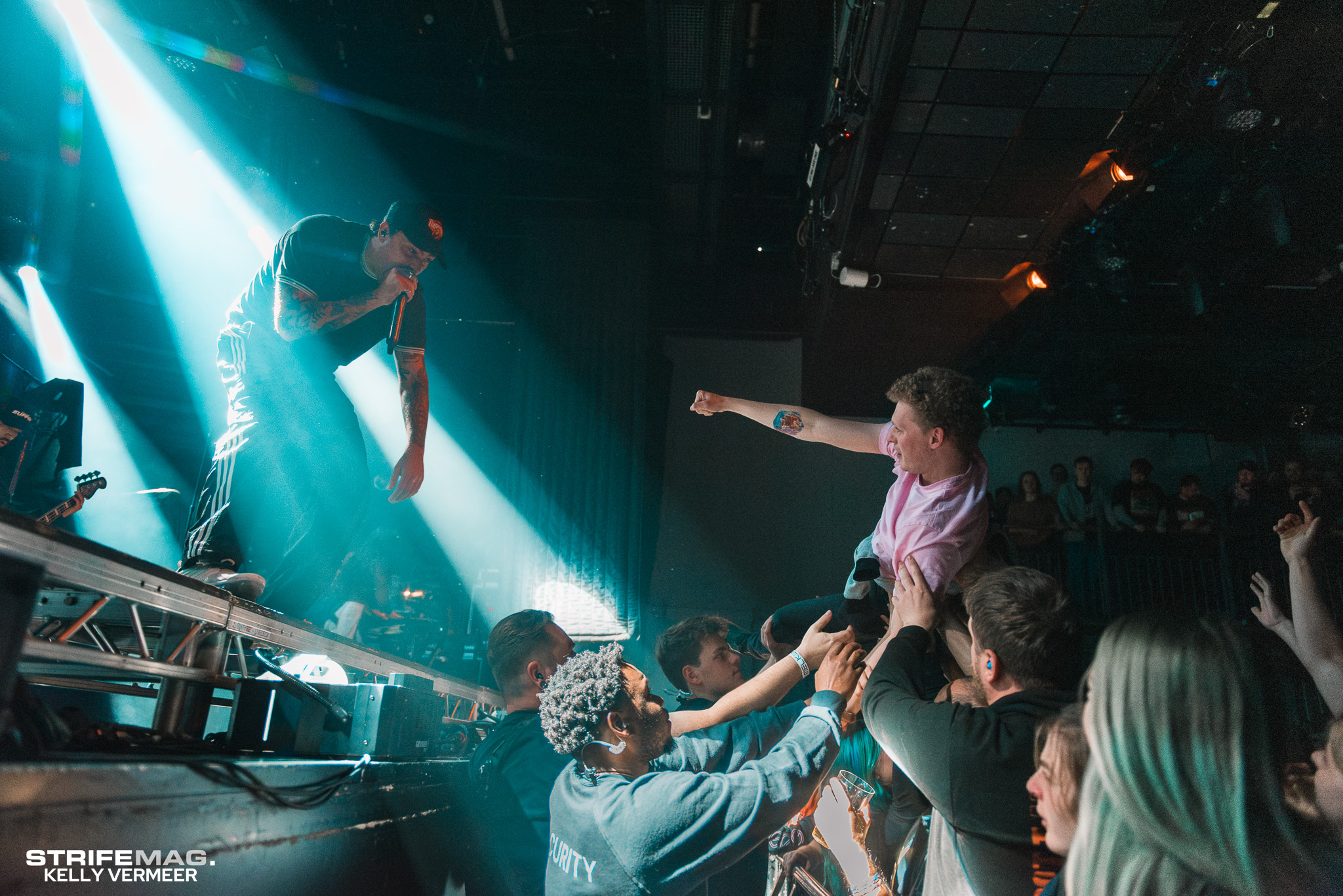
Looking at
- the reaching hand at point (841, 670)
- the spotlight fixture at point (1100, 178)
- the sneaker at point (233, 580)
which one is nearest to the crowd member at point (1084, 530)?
the spotlight fixture at point (1100, 178)

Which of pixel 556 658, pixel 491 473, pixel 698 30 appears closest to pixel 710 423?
pixel 491 473

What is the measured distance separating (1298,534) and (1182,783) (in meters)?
1.57

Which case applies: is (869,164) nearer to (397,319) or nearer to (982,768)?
(397,319)

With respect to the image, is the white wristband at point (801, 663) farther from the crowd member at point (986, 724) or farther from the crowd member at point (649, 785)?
the crowd member at point (986, 724)

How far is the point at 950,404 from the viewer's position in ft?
7.30

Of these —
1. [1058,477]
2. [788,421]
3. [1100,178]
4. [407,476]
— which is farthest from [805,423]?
[1058,477]

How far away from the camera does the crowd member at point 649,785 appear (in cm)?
150

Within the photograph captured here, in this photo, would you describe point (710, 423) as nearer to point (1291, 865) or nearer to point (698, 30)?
point (698, 30)

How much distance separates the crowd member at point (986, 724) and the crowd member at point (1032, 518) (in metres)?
5.97

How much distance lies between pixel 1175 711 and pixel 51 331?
7798mm

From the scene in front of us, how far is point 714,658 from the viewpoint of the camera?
9.05ft

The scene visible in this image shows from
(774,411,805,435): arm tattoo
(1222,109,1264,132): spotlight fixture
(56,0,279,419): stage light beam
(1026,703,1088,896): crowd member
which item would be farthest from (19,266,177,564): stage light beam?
(1222,109,1264,132): spotlight fixture

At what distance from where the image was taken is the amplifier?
5.41ft

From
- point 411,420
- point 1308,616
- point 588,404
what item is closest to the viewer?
point 1308,616
